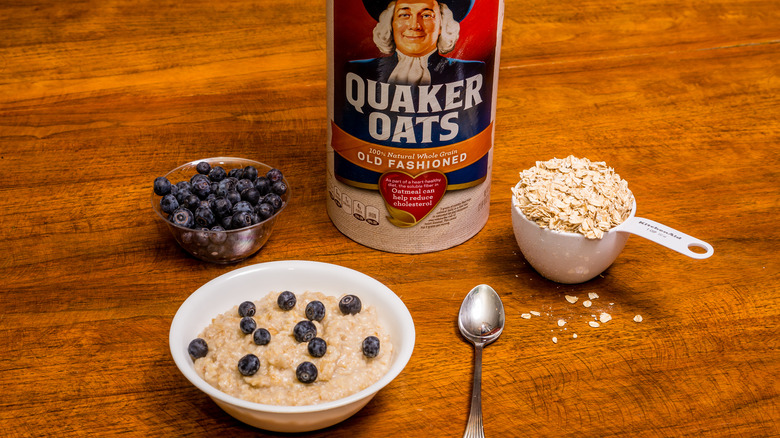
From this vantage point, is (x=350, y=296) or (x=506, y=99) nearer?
(x=350, y=296)

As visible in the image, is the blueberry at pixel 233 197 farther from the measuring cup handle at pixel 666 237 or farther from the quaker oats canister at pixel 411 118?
the measuring cup handle at pixel 666 237

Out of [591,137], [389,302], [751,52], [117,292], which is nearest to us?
[389,302]

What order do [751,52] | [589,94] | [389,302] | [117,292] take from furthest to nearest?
[751,52] → [589,94] → [117,292] → [389,302]

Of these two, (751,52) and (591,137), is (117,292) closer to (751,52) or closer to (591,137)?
(591,137)

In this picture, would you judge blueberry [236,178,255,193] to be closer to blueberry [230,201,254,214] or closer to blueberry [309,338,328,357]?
blueberry [230,201,254,214]

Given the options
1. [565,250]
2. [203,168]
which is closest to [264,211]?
[203,168]

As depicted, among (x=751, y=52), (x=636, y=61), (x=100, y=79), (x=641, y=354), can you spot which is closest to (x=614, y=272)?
(x=641, y=354)

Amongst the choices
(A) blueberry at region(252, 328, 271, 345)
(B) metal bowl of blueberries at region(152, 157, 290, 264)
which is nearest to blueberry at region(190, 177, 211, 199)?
(B) metal bowl of blueberries at region(152, 157, 290, 264)

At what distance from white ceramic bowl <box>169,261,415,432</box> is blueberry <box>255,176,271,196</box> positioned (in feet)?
0.52

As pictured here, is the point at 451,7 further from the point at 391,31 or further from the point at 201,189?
the point at 201,189

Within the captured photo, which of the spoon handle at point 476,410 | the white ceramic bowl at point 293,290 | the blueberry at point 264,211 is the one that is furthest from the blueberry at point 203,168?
the spoon handle at point 476,410

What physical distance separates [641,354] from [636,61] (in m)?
0.72

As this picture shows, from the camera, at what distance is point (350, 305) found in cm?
85

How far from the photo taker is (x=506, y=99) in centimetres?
134
